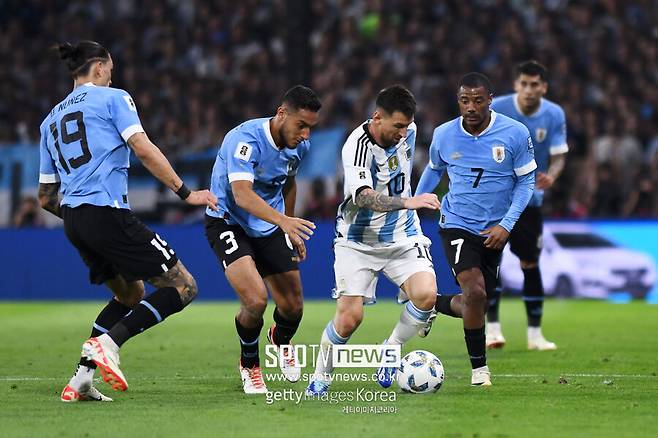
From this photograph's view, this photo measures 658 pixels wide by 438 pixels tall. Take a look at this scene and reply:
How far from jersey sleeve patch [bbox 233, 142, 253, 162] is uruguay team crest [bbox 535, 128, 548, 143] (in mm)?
4373

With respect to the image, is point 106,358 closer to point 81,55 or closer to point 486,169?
point 81,55

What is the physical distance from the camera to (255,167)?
9219 millimetres

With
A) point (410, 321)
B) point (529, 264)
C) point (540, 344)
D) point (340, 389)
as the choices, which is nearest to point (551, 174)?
point (529, 264)

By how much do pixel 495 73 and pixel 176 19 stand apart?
6.81 metres

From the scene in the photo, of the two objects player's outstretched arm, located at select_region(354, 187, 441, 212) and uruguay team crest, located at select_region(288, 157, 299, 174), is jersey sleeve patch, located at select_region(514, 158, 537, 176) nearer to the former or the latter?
player's outstretched arm, located at select_region(354, 187, 441, 212)

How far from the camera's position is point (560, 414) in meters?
7.75

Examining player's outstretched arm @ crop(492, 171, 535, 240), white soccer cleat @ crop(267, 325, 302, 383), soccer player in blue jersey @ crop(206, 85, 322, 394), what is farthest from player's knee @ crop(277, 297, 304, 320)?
player's outstretched arm @ crop(492, 171, 535, 240)

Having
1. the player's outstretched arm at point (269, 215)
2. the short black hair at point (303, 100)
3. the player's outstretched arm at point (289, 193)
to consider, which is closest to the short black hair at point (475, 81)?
the short black hair at point (303, 100)

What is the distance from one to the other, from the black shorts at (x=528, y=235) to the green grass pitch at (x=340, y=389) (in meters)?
0.95

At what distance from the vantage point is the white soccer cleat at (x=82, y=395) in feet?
27.8

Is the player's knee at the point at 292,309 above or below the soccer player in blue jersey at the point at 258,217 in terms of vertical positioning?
below

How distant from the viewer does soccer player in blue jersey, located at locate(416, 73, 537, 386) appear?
31.8 ft

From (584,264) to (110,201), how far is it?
11.5 meters

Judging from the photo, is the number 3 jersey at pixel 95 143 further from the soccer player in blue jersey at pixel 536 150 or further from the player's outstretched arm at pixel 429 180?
the soccer player in blue jersey at pixel 536 150
